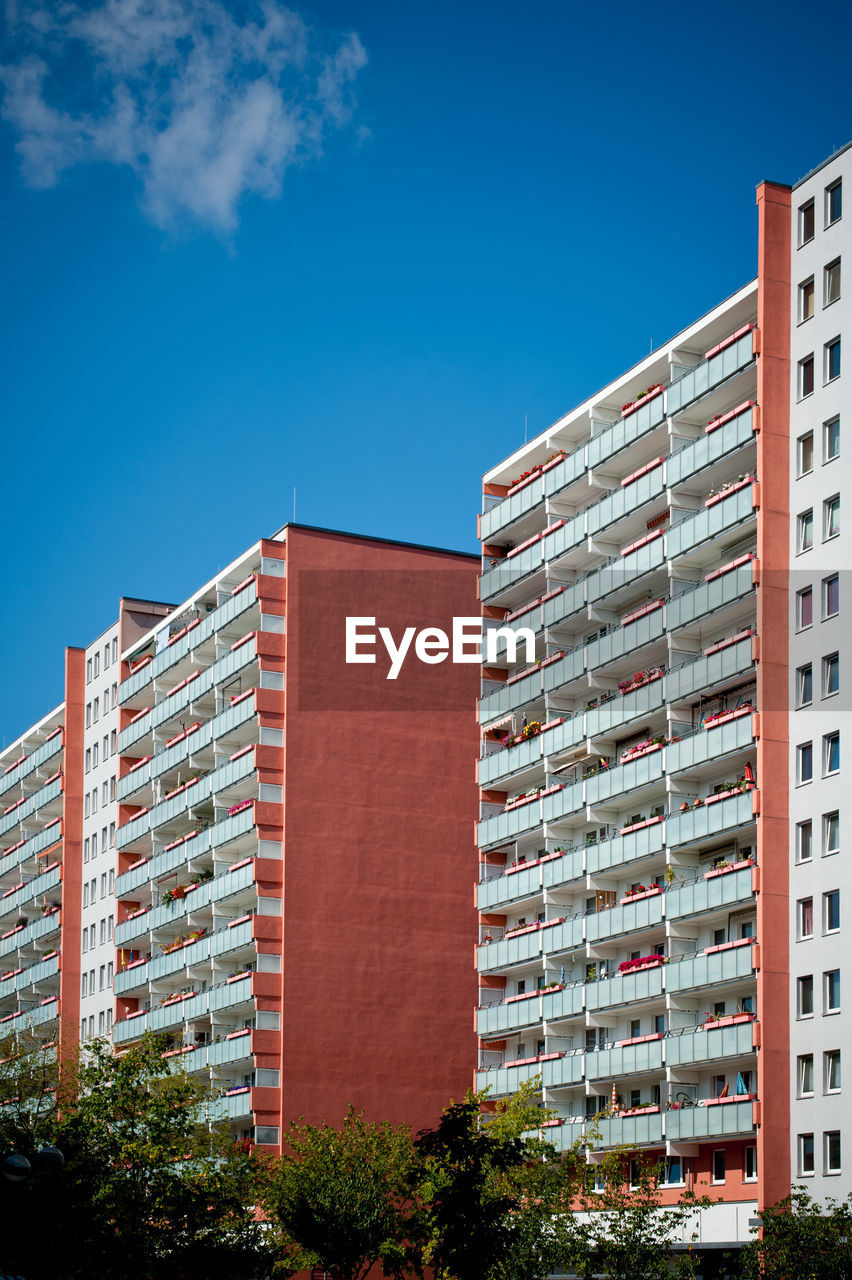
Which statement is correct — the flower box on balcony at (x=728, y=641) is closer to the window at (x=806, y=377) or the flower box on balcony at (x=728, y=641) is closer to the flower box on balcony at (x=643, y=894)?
the window at (x=806, y=377)

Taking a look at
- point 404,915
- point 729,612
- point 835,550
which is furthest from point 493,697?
point 835,550

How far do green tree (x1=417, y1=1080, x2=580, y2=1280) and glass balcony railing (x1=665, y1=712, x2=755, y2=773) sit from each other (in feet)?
43.8

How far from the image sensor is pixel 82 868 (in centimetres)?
12025

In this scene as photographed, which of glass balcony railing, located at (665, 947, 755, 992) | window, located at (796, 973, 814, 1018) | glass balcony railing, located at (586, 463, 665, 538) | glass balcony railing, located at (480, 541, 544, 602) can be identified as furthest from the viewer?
glass balcony railing, located at (480, 541, 544, 602)

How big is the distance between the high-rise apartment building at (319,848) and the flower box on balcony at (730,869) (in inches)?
1021

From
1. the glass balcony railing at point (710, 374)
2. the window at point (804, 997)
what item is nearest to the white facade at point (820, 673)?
the window at point (804, 997)

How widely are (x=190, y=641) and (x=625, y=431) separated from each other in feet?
109

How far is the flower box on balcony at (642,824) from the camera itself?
237 ft

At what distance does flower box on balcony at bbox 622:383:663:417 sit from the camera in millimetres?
76375

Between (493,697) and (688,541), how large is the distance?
15991mm

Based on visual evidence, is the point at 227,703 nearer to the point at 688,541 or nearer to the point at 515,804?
the point at 515,804

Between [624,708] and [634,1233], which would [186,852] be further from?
[634,1233]

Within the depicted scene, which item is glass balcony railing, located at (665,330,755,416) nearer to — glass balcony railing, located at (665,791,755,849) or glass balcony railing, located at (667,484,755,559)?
glass balcony railing, located at (667,484,755,559)

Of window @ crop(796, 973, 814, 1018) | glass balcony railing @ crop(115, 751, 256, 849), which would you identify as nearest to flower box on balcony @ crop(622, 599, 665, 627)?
window @ crop(796, 973, 814, 1018)
